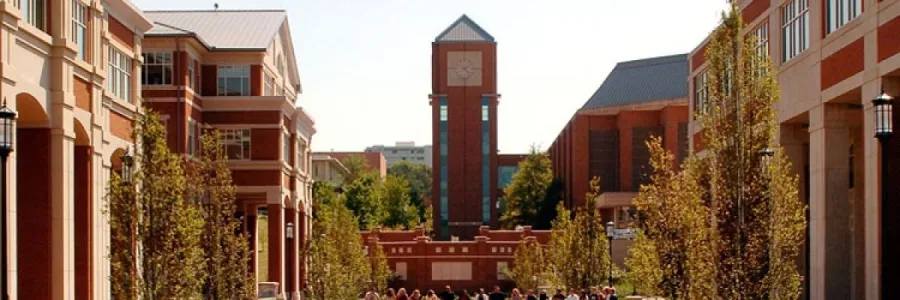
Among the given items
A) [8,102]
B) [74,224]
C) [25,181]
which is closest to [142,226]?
[8,102]

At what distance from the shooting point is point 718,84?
922 inches

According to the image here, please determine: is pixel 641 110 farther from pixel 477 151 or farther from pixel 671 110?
pixel 477 151

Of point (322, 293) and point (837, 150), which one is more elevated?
point (837, 150)

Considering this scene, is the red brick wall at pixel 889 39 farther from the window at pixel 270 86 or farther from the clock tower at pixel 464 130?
the clock tower at pixel 464 130

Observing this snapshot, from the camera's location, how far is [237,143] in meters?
Result: 58.0

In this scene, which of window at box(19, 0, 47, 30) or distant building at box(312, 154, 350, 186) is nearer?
window at box(19, 0, 47, 30)

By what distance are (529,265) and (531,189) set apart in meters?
55.7

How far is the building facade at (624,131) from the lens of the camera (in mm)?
108125

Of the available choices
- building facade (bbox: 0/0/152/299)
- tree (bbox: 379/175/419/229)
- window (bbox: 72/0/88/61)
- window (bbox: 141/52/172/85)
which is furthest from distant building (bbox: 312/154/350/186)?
window (bbox: 72/0/88/61)

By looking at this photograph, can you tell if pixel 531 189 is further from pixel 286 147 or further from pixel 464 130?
pixel 286 147

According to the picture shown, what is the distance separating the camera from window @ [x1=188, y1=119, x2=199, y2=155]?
54.2 m

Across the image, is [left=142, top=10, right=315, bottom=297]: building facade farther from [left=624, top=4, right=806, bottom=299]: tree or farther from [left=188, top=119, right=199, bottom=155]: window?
[left=624, top=4, right=806, bottom=299]: tree

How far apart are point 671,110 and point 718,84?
86.6 m

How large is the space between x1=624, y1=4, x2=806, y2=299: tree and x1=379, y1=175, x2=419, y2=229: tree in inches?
4894
